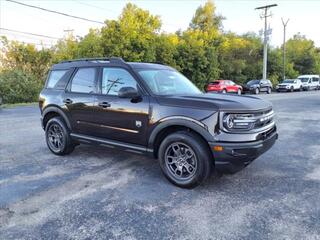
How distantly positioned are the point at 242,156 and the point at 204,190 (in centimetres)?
72

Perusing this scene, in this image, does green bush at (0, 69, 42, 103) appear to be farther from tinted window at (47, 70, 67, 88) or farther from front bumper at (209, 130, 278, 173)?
front bumper at (209, 130, 278, 173)

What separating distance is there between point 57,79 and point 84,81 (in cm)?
84

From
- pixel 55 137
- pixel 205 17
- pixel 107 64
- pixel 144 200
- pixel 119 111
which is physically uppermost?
pixel 205 17

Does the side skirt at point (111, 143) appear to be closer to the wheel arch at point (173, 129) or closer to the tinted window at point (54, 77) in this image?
the wheel arch at point (173, 129)

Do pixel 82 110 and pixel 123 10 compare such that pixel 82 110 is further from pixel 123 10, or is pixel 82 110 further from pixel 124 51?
pixel 123 10

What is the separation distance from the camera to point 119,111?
14.6ft

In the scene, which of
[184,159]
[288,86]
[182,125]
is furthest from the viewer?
[288,86]

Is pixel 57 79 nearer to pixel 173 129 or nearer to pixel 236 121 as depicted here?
pixel 173 129

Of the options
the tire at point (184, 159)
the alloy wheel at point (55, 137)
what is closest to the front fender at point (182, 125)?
the tire at point (184, 159)

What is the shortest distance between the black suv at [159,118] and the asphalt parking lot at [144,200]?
403 millimetres

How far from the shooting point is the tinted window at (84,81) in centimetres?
492

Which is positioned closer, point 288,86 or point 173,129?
point 173,129

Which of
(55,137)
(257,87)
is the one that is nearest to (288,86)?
(257,87)

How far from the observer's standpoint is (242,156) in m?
3.61
